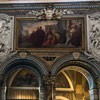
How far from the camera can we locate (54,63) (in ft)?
55.4

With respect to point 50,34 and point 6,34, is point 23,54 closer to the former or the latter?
point 6,34

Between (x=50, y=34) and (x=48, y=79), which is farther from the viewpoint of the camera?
(x=50, y=34)

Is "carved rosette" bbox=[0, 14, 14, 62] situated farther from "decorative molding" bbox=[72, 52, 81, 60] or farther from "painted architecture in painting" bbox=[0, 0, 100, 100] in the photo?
"decorative molding" bbox=[72, 52, 81, 60]

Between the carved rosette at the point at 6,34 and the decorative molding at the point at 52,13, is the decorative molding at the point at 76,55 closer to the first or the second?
the decorative molding at the point at 52,13

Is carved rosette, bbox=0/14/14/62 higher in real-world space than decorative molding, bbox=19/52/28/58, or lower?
higher

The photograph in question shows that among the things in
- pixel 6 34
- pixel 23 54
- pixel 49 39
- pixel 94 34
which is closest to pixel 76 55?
pixel 94 34

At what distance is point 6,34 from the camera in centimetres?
1734

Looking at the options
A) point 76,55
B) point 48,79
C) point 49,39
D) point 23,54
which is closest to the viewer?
point 48,79

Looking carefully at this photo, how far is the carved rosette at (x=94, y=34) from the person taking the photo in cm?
1697

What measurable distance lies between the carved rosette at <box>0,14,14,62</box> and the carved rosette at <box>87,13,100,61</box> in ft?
11.6

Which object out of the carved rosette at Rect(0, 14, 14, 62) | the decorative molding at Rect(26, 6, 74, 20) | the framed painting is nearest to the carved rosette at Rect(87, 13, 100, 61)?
the framed painting

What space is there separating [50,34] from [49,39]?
0.82ft

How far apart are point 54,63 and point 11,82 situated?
4.94m

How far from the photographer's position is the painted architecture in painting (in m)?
16.9
